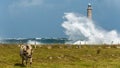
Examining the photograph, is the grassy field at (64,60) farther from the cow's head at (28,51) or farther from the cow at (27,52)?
the cow's head at (28,51)

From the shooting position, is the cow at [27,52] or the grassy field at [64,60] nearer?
the cow at [27,52]

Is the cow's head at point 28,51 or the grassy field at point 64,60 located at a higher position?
the cow's head at point 28,51

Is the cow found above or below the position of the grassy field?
above

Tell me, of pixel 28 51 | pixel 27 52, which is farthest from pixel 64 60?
pixel 28 51

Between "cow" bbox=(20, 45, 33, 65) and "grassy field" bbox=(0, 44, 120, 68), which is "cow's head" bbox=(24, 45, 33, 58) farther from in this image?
"grassy field" bbox=(0, 44, 120, 68)

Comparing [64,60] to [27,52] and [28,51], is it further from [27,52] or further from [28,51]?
[28,51]

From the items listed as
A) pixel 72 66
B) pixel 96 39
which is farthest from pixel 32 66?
pixel 96 39

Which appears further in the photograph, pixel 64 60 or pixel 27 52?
pixel 64 60

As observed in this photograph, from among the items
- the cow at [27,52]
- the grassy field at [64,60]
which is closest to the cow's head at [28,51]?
the cow at [27,52]

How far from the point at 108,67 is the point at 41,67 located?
6.83 metres

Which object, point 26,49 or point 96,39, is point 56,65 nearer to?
point 26,49

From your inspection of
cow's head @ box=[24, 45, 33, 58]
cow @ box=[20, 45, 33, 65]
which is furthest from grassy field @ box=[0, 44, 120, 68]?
cow's head @ box=[24, 45, 33, 58]

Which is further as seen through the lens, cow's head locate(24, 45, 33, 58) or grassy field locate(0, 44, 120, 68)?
grassy field locate(0, 44, 120, 68)

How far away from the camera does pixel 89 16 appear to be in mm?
155500
